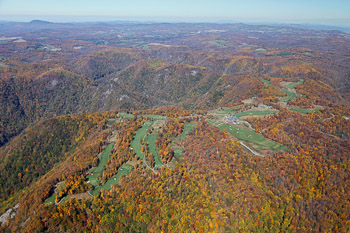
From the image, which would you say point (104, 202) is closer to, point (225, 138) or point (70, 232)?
point (70, 232)

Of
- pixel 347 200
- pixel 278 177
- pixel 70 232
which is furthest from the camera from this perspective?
pixel 278 177

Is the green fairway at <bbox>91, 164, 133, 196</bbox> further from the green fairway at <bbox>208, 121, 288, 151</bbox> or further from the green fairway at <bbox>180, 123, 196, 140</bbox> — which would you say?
the green fairway at <bbox>208, 121, 288, 151</bbox>

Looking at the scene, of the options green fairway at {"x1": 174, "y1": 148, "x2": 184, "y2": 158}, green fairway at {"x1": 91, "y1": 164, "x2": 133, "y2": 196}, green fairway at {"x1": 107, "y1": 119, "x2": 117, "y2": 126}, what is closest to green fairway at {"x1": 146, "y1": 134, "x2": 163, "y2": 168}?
green fairway at {"x1": 174, "y1": 148, "x2": 184, "y2": 158}

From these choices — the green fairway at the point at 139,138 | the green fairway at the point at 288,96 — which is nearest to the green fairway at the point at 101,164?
the green fairway at the point at 139,138

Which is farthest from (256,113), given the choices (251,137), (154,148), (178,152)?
(154,148)

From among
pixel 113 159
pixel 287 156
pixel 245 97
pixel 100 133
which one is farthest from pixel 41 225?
pixel 245 97

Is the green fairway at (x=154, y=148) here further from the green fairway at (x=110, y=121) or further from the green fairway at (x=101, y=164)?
the green fairway at (x=110, y=121)
